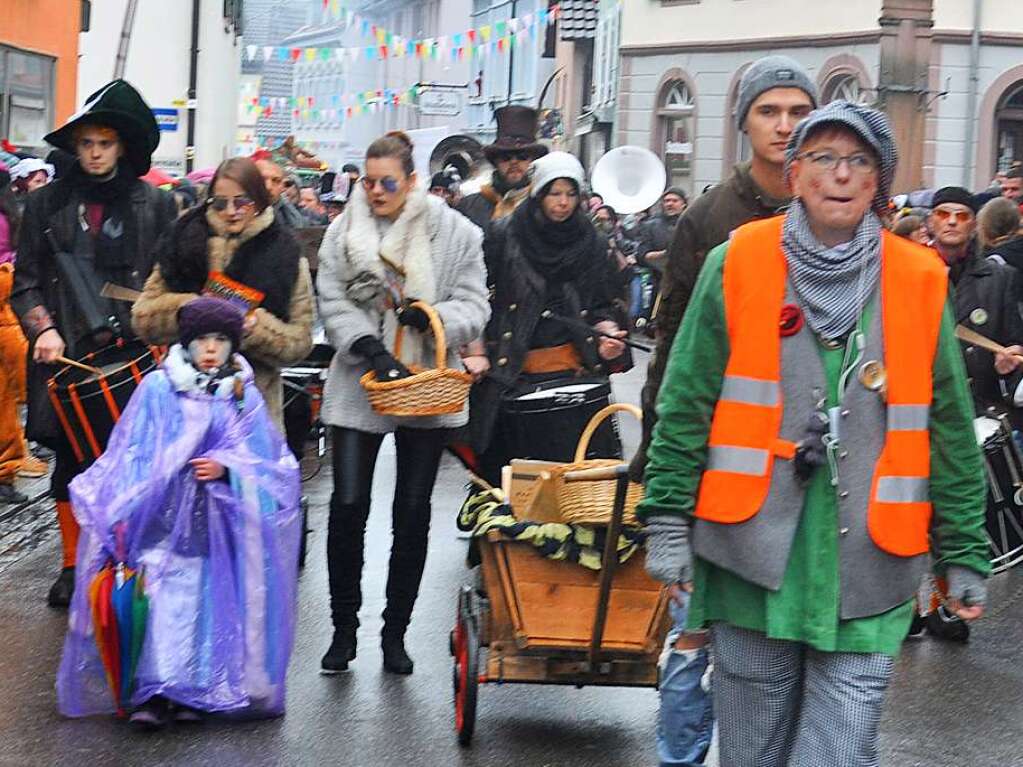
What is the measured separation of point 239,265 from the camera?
7.52 m

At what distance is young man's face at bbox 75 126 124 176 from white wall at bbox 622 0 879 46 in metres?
27.1

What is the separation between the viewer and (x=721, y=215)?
5.49 metres

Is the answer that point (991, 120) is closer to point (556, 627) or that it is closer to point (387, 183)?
point (387, 183)

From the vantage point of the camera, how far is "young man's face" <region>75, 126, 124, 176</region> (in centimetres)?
802

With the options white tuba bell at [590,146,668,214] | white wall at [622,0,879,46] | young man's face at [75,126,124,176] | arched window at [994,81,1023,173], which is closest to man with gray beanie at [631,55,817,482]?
young man's face at [75,126,124,176]

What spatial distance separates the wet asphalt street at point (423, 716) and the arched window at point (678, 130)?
104 ft

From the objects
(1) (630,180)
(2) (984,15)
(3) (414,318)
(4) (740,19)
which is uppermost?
(4) (740,19)

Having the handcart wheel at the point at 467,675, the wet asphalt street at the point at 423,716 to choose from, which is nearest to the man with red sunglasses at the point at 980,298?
the wet asphalt street at the point at 423,716

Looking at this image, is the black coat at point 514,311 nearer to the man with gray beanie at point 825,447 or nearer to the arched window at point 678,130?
the man with gray beanie at point 825,447

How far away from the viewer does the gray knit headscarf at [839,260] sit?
14.0 ft

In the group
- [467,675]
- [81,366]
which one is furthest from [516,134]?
[467,675]

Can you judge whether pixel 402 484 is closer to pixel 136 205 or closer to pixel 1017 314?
pixel 136 205

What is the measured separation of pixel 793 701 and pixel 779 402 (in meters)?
0.67

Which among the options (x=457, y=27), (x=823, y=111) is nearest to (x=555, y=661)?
(x=823, y=111)
